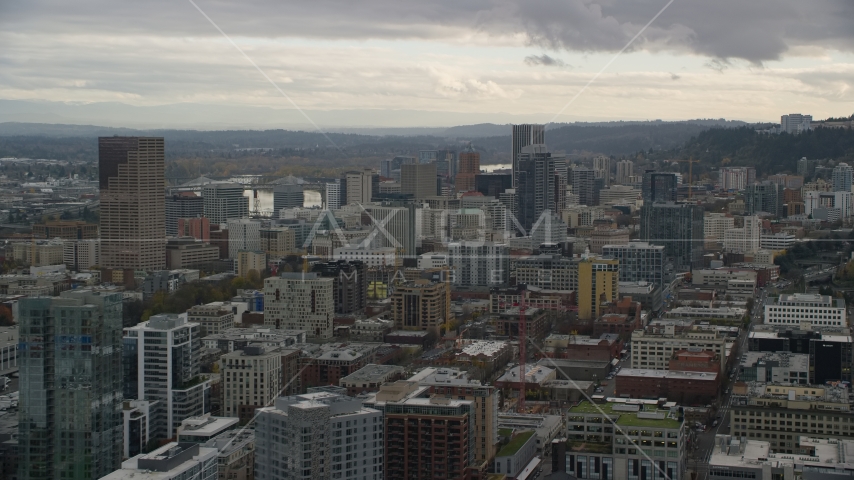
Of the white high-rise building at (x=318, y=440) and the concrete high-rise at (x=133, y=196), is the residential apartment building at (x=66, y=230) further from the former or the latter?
the white high-rise building at (x=318, y=440)

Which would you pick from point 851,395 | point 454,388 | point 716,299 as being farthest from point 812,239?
point 454,388

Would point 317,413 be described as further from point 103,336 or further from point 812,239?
point 812,239

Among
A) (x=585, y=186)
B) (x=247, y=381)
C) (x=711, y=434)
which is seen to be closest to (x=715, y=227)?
(x=585, y=186)

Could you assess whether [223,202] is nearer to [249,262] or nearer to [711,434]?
[249,262]

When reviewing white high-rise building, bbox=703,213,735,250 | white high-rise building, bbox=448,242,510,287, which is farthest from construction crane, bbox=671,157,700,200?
white high-rise building, bbox=448,242,510,287

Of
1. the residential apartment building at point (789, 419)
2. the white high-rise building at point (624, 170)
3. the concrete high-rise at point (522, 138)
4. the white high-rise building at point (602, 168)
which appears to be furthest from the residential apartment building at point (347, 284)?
the white high-rise building at point (624, 170)

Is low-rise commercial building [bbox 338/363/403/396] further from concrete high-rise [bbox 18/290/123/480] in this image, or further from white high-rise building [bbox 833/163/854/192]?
white high-rise building [bbox 833/163/854/192]
